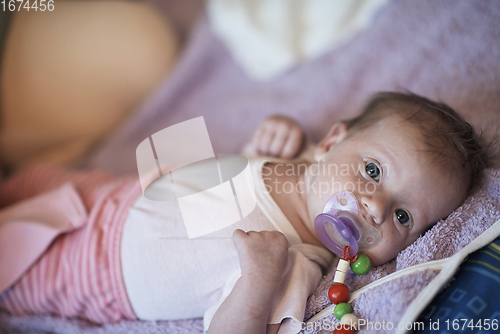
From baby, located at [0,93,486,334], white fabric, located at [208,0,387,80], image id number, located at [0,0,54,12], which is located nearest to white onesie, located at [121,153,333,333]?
baby, located at [0,93,486,334]

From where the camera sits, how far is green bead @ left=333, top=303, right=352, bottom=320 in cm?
68

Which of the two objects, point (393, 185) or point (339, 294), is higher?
point (393, 185)

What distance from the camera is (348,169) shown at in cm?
77

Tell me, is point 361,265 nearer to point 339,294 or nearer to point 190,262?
point 339,294

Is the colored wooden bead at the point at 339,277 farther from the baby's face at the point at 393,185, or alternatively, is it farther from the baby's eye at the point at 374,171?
the baby's eye at the point at 374,171

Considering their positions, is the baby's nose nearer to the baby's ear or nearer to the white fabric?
the baby's ear

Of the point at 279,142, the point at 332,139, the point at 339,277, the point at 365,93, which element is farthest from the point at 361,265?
the point at 365,93

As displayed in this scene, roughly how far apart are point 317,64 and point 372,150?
1.94 ft

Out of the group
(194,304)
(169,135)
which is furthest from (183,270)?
(169,135)

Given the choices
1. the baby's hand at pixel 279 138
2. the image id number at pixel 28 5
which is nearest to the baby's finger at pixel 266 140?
the baby's hand at pixel 279 138

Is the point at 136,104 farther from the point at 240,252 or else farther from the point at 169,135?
the point at 240,252

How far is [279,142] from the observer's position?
3.49 feet

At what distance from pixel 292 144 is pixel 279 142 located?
0.04m

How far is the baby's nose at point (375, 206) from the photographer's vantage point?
2.31ft
